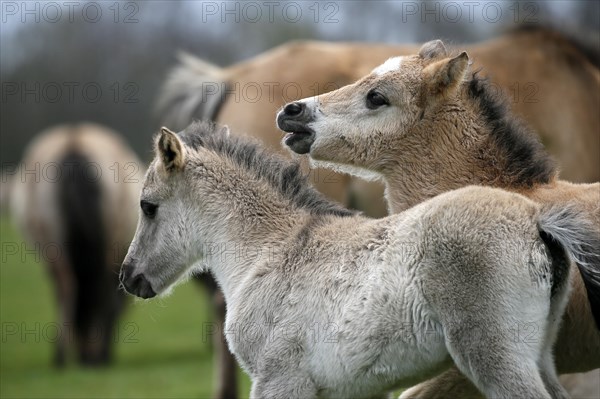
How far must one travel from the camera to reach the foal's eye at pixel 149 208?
18.0 feet

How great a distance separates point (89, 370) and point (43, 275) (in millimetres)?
18969

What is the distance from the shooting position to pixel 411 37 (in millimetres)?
39062

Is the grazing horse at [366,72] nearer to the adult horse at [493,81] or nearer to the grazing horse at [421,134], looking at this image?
the adult horse at [493,81]

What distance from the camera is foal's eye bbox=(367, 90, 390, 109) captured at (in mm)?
5762

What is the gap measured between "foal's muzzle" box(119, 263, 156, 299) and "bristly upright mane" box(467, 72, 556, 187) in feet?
6.77

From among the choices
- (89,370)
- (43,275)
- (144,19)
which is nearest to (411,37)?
(144,19)

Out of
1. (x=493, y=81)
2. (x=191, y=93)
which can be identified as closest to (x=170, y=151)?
(x=493, y=81)

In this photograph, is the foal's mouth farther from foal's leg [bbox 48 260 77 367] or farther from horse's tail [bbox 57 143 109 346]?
foal's leg [bbox 48 260 77 367]

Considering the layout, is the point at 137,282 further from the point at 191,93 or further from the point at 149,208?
the point at 191,93

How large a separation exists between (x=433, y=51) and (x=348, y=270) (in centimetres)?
183

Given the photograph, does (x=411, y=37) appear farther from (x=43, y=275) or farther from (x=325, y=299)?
(x=325, y=299)

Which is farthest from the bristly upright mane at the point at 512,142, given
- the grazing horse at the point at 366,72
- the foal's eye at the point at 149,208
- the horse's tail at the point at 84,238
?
the horse's tail at the point at 84,238

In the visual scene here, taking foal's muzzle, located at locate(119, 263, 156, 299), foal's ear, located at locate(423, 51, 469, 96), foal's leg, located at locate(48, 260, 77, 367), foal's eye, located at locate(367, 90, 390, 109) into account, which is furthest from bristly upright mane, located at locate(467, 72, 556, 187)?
foal's leg, located at locate(48, 260, 77, 367)

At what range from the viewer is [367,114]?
5793 mm
